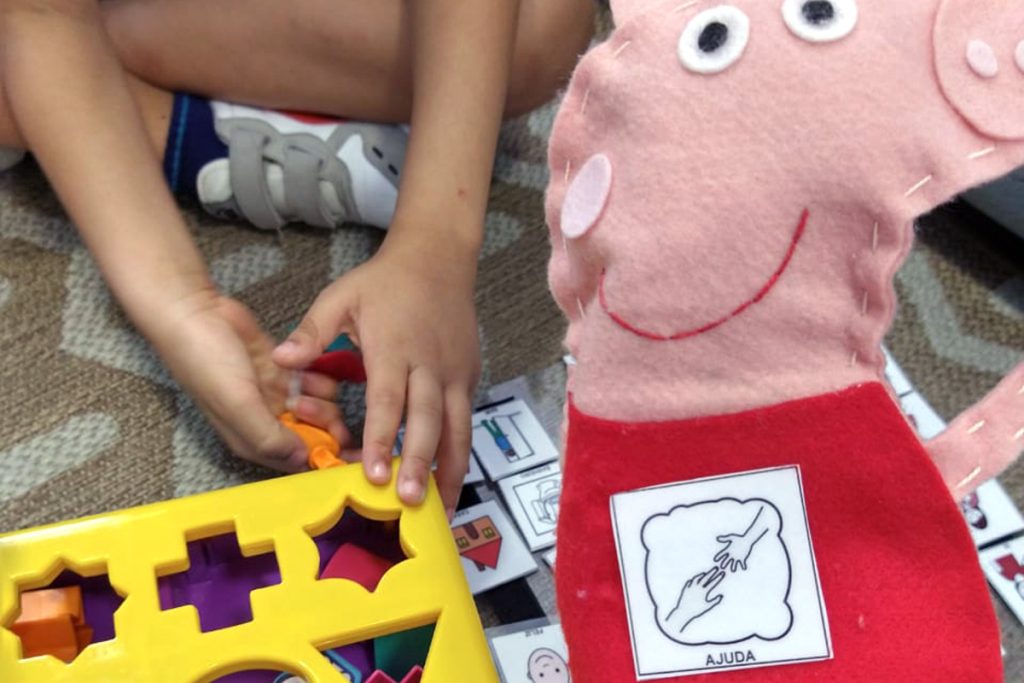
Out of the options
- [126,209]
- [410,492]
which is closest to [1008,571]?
[410,492]

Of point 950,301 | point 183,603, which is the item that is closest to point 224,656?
point 183,603

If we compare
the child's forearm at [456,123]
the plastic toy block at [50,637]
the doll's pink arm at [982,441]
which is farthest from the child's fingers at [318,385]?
the doll's pink arm at [982,441]

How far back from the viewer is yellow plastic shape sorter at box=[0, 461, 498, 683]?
0.45 m

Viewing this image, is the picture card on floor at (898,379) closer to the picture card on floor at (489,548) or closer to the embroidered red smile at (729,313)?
the picture card on floor at (489,548)

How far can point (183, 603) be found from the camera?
0.53 m

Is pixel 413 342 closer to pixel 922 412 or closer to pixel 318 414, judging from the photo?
pixel 318 414

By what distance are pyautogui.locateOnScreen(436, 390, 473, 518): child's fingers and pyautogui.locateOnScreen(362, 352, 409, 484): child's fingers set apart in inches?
1.6

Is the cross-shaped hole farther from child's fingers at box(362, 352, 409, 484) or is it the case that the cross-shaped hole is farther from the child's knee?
the child's knee

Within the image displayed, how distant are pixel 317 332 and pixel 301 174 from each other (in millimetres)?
218

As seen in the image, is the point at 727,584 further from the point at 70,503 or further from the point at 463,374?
the point at 70,503

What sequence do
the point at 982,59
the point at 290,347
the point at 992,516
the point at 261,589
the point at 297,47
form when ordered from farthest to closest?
the point at 297,47 → the point at 992,516 → the point at 290,347 → the point at 261,589 → the point at 982,59

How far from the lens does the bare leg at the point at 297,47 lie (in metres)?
0.79

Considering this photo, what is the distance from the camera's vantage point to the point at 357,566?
1.76 feet

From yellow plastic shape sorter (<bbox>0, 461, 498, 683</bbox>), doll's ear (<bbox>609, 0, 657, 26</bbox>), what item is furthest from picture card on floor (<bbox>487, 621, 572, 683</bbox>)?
doll's ear (<bbox>609, 0, 657, 26</bbox>)
